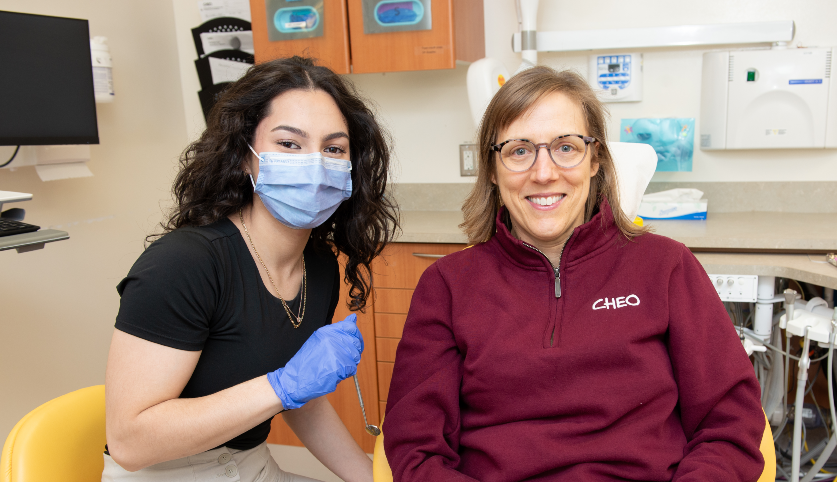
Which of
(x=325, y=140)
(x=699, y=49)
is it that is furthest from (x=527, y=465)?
(x=699, y=49)

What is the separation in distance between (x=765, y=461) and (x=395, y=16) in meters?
1.91

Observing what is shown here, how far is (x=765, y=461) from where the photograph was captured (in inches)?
41.3

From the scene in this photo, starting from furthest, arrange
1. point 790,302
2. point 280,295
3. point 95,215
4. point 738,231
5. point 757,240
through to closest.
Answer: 1. point 95,215
2. point 738,231
3. point 757,240
4. point 790,302
5. point 280,295

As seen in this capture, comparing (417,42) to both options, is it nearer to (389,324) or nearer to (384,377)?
(389,324)

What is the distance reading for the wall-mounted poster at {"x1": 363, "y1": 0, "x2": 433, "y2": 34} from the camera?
230 centimetres

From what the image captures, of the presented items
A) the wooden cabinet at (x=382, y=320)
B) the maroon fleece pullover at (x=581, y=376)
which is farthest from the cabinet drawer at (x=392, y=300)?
the maroon fleece pullover at (x=581, y=376)

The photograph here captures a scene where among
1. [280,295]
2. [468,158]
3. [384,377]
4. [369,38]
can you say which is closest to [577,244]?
[280,295]

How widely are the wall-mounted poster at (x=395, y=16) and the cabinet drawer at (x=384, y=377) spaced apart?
1297 mm

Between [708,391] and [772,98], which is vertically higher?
[772,98]

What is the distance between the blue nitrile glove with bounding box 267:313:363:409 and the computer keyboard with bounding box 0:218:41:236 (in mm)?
836

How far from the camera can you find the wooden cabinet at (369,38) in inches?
90.6

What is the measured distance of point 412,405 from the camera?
1.13 meters

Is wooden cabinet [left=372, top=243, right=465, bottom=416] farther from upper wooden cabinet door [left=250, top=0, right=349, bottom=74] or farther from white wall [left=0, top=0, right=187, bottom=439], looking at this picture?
white wall [left=0, top=0, right=187, bottom=439]

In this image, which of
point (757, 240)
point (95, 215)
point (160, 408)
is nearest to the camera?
point (160, 408)
